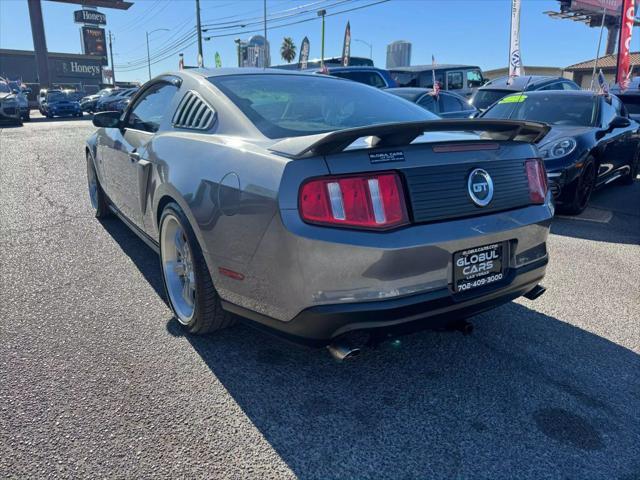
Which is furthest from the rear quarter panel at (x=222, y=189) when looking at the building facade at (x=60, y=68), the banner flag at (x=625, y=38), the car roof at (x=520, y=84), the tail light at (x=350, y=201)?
the building facade at (x=60, y=68)

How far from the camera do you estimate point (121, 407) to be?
7.09ft

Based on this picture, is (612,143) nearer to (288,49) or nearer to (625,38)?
(625,38)

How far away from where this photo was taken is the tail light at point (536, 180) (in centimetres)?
249

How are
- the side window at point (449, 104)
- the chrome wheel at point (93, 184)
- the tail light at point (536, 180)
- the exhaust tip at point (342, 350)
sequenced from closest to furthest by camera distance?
1. the exhaust tip at point (342, 350)
2. the tail light at point (536, 180)
3. the chrome wheel at point (93, 184)
4. the side window at point (449, 104)

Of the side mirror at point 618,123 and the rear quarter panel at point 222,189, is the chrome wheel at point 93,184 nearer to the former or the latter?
the rear quarter panel at point 222,189

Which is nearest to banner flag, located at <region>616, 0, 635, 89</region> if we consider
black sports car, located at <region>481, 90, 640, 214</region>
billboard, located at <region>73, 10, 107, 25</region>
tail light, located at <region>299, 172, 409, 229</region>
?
black sports car, located at <region>481, 90, 640, 214</region>

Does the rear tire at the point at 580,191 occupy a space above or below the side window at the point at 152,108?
below

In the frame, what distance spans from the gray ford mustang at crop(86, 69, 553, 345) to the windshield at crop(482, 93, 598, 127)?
435 centimetres

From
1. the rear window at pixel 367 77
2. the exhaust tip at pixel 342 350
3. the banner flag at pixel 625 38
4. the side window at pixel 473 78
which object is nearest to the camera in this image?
the exhaust tip at pixel 342 350

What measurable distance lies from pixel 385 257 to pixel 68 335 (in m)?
1.95

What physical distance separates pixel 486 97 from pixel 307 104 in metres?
8.76

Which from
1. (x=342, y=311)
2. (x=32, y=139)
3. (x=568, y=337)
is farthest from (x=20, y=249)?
(x=32, y=139)

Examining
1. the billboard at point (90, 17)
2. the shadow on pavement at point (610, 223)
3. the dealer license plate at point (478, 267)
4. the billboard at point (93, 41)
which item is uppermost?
the billboard at point (90, 17)

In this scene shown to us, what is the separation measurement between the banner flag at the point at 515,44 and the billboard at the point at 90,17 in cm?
6913
